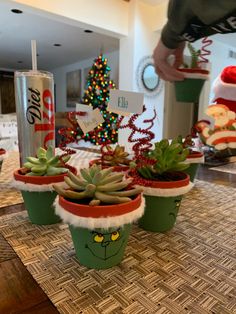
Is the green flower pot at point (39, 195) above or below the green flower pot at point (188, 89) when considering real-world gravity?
below

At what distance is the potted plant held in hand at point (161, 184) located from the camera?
686 mm

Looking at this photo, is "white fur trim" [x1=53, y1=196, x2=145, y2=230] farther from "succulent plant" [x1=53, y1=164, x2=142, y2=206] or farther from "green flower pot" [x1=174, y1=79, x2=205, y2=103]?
"green flower pot" [x1=174, y1=79, x2=205, y2=103]

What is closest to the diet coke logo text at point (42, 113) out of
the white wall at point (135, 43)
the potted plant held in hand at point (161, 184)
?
the potted plant held in hand at point (161, 184)

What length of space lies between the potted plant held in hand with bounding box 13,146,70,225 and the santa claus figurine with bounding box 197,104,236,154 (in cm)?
103

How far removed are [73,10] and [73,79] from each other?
12.2 feet

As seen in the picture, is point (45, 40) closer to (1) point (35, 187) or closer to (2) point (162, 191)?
(1) point (35, 187)

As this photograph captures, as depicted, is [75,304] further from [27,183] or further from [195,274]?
[27,183]

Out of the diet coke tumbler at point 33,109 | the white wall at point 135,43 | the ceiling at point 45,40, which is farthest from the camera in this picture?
the ceiling at point 45,40


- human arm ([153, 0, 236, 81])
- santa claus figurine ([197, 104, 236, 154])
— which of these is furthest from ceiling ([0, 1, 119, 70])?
human arm ([153, 0, 236, 81])

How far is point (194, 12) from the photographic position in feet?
1.23

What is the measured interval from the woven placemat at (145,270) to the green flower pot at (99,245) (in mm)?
18

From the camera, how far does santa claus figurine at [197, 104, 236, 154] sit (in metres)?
1.52

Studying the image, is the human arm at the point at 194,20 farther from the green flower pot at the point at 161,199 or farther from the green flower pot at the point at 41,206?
the green flower pot at the point at 41,206

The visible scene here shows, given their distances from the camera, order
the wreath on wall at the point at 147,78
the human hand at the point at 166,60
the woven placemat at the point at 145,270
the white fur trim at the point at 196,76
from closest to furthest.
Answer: the woven placemat at the point at 145,270 < the human hand at the point at 166,60 < the white fur trim at the point at 196,76 < the wreath on wall at the point at 147,78
